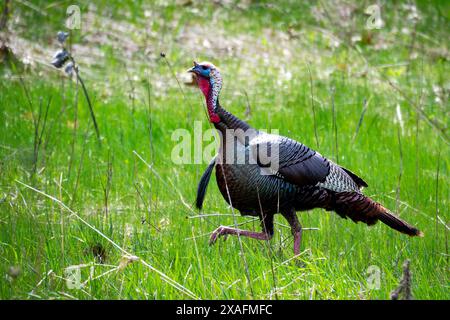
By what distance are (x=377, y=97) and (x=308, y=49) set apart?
159cm

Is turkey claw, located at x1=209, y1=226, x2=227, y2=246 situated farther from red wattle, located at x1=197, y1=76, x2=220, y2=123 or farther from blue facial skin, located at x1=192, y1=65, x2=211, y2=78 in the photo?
blue facial skin, located at x1=192, y1=65, x2=211, y2=78

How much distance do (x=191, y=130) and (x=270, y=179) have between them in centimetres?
220

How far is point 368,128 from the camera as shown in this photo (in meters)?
6.68

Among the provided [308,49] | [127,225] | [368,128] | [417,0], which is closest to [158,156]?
[127,225]

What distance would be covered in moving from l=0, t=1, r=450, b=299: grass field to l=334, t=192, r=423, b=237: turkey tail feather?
0.12m

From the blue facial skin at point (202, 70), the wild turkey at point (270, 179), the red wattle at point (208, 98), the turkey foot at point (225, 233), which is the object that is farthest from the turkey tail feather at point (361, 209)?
the blue facial skin at point (202, 70)

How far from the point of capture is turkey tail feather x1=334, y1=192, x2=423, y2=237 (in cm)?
446

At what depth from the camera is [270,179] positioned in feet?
14.2

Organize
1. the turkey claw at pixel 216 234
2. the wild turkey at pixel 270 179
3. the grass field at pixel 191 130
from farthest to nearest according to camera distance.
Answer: the turkey claw at pixel 216 234 < the wild turkey at pixel 270 179 < the grass field at pixel 191 130

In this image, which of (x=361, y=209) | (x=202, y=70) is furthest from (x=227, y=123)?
(x=361, y=209)

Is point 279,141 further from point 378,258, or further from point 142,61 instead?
point 142,61

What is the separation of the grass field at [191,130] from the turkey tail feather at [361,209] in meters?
0.12

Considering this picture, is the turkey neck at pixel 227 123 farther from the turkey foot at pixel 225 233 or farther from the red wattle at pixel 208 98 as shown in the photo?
the turkey foot at pixel 225 233

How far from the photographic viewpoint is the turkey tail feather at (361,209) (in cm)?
446
